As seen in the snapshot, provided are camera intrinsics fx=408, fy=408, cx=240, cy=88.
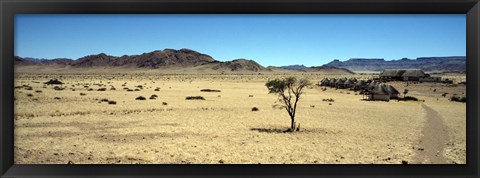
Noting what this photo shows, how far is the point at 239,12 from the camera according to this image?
17.3 feet

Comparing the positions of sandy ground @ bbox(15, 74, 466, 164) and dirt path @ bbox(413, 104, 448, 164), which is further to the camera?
dirt path @ bbox(413, 104, 448, 164)

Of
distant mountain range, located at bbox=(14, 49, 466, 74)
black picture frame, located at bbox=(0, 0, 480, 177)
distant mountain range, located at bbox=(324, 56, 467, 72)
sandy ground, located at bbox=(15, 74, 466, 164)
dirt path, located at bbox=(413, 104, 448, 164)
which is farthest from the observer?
distant mountain range, located at bbox=(324, 56, 467, 72)

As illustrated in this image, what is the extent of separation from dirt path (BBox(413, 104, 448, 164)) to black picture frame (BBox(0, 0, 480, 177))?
456 cm

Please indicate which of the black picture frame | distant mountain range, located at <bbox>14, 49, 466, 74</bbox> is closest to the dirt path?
the black picture frame

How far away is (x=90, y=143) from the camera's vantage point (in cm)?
1081

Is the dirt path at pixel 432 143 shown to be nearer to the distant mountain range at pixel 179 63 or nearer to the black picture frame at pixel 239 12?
the black picture frame at pixel 239 12

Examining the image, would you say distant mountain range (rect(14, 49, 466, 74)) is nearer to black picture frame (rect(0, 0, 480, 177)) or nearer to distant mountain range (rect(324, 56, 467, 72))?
distant mountain range (rect(324, 56, 467, 72))

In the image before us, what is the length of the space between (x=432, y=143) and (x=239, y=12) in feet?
30.2

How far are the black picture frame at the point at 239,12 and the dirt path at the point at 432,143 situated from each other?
456cm

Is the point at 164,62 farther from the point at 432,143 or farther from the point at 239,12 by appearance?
the point at 239,12

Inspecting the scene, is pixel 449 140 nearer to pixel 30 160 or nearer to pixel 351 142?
pixel 351 142

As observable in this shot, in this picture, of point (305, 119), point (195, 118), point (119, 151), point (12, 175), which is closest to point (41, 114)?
point (195, 118)

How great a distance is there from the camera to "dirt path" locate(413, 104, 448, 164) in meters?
9.77

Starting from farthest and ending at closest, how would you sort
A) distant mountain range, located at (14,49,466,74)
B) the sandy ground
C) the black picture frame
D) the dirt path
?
distant mountain range, located at (14,49,466,74), the dirt path, the sandy ground, the black picture frame
